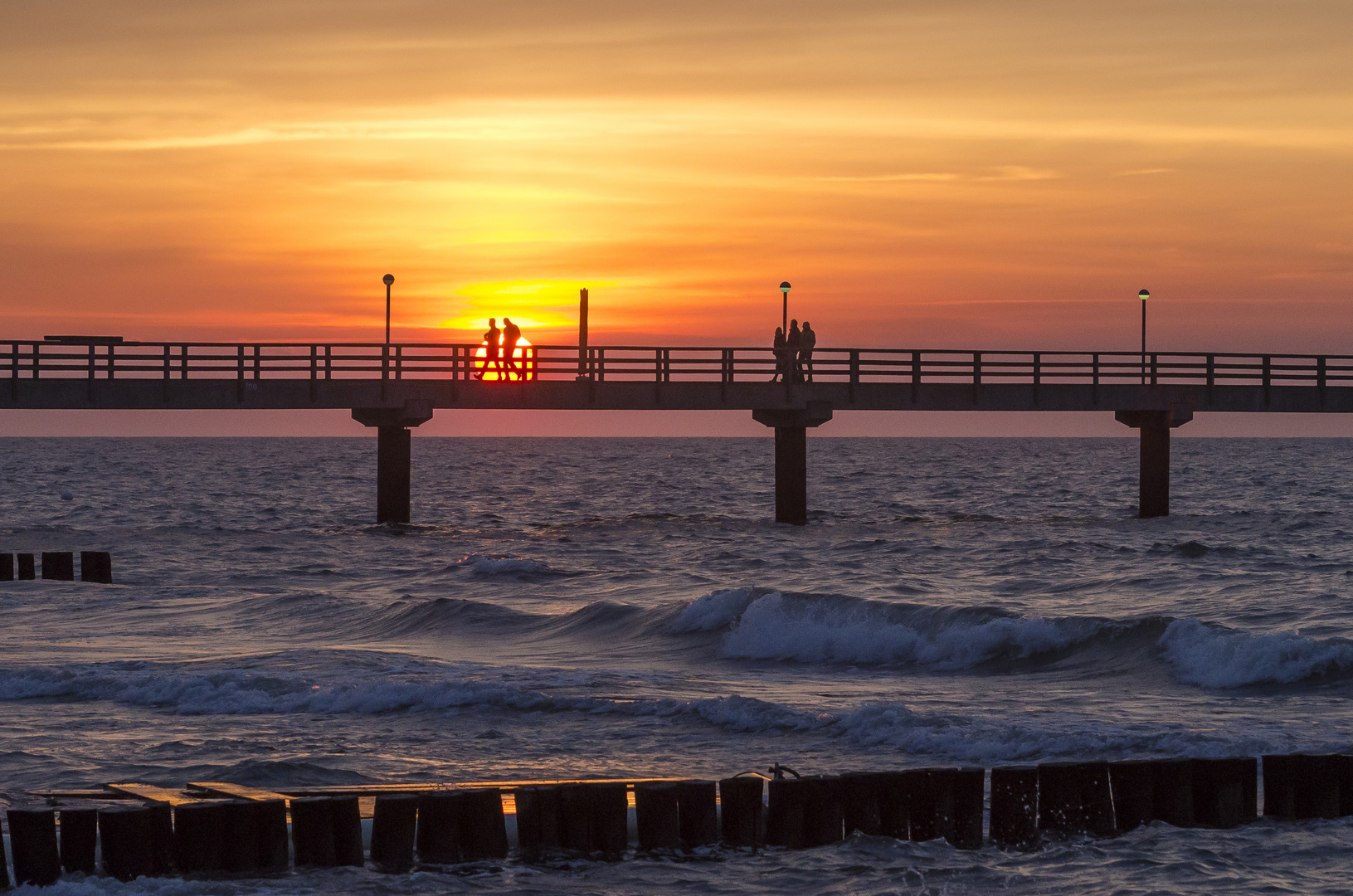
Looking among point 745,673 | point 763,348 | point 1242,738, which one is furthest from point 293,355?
point 1242,738

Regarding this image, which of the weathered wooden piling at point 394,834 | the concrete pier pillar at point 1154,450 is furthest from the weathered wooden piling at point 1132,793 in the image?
the concrete pier pillar at point 1154,450

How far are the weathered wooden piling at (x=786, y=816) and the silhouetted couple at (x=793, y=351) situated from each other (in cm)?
2834

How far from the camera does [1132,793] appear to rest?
8969 mm

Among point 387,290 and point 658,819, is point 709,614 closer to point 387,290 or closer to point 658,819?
point 658,819

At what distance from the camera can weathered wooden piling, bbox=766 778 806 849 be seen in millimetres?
8500

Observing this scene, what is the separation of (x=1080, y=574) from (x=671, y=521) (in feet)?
56.8

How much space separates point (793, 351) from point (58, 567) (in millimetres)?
17854

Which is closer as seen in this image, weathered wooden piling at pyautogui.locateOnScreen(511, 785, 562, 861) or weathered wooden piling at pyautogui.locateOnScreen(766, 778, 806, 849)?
weathered wooden piling at pyautogui.locateOnScreen(511, 785, 562, 861)

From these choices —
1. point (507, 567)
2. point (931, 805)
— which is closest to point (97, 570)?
point (507, 567)

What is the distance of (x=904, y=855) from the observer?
838cm

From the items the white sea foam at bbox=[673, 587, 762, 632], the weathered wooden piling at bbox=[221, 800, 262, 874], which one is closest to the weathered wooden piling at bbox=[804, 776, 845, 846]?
the weathered wooden piling at bbox=[221, 800, 262, 874]

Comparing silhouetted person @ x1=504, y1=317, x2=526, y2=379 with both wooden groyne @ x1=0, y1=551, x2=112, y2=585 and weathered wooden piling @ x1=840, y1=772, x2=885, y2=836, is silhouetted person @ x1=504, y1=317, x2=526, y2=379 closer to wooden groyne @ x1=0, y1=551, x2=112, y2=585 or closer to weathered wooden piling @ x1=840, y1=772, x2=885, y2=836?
wooden groyne @ x1=0, y1=551, x2=112, y2=585

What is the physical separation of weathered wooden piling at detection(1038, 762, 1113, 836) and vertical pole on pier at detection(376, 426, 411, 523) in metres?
28.6

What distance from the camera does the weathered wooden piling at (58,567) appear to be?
82.4ft
